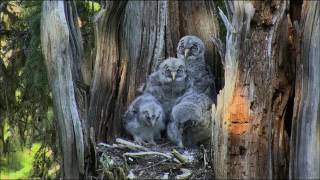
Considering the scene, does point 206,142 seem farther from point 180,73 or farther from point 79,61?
point 79,61

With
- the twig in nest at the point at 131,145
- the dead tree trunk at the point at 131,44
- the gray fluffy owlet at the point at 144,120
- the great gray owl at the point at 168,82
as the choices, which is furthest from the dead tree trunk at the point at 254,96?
the dead tree trunk at the point at 131,44

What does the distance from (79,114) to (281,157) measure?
Result: 1851 mm

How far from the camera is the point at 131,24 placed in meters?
8.42

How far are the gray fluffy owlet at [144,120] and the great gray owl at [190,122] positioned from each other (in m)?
0.15

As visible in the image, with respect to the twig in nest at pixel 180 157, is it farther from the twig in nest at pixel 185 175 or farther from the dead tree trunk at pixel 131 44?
the dead tree trunk at pixel 131 44

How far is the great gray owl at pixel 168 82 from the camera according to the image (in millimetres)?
7867

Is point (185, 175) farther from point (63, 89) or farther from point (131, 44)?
point (131, 44)

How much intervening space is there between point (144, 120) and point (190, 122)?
521 millimetres

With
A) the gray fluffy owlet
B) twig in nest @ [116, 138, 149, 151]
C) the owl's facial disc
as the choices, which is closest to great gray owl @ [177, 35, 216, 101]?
the owl's facial disc

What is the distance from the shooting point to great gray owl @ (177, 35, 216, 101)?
7.97m

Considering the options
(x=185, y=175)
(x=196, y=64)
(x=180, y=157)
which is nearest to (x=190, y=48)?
(x=196, y=64)

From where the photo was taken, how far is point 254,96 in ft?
19.4

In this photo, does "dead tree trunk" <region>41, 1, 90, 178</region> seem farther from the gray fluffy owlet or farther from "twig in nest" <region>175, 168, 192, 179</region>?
the gray fluffy owlet

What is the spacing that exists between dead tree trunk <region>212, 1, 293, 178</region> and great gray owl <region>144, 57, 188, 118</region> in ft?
5.90
